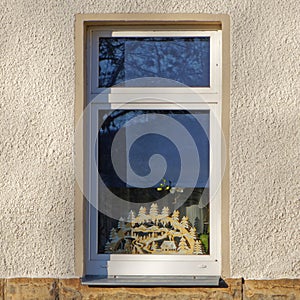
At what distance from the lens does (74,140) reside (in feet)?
18.7

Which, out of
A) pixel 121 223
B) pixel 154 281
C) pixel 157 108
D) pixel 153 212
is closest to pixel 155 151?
pixel 157 108

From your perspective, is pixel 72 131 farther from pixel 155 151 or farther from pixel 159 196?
pixel 159 196

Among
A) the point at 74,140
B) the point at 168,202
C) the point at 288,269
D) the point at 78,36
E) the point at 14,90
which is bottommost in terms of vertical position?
the point at 288,269

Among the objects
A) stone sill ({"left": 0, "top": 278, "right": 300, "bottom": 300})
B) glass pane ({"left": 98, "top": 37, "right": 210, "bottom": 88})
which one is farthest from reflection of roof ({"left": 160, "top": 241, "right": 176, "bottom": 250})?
glass pane ({"left": 98, "top": 37, "right": 210, "bottom": 88})

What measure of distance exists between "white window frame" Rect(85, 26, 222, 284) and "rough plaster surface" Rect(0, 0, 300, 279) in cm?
15

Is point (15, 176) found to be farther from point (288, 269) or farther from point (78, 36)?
point (288, 269)

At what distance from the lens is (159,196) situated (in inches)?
229

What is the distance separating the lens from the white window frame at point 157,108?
5.75 metres

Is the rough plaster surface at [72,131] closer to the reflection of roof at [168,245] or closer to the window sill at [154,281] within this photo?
the window sill at [154,281]

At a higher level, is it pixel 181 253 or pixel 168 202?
pixel 168 202

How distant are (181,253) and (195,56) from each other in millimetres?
1513

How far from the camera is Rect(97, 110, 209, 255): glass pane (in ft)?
19.1

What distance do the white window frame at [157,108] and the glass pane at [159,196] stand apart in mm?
48

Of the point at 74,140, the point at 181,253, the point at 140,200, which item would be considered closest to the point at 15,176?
the point at 74,140
